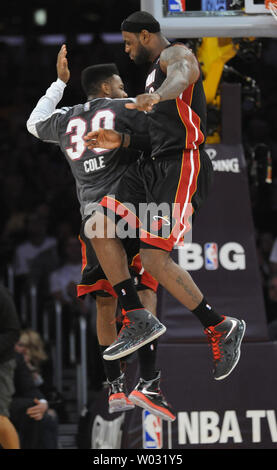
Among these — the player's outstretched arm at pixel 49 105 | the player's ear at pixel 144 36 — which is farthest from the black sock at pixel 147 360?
the player's ear at pixel 144 36

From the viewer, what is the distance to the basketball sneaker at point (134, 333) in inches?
211

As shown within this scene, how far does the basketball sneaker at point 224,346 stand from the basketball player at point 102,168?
1.28 feet


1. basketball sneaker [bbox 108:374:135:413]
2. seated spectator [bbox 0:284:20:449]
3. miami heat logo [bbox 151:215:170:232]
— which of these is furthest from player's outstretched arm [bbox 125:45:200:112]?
seated spectator [bbox 0:284:20:449]

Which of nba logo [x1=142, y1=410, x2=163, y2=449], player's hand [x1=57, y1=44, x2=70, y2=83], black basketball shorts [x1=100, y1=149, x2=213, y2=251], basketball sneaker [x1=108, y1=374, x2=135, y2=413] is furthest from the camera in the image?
nba logo [x1=142, y1=410, x2=163, y2=449]

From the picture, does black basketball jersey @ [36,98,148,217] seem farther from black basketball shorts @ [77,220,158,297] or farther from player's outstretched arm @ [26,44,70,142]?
black basketball shorts @ [77,220,158,297]

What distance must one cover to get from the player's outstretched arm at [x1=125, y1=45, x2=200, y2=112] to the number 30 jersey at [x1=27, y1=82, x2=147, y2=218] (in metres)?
0.48

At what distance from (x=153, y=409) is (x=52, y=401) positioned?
412cm

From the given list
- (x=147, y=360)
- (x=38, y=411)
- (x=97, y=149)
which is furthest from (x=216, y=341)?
(x=38, y=411)

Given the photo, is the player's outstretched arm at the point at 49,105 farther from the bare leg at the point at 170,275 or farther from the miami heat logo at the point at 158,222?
the bare leg at the point at 170,275

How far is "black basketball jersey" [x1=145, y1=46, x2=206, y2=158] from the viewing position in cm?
545

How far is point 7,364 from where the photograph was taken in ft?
27.8

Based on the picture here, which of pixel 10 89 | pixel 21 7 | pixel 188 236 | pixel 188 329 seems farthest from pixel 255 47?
pixel 21 7
